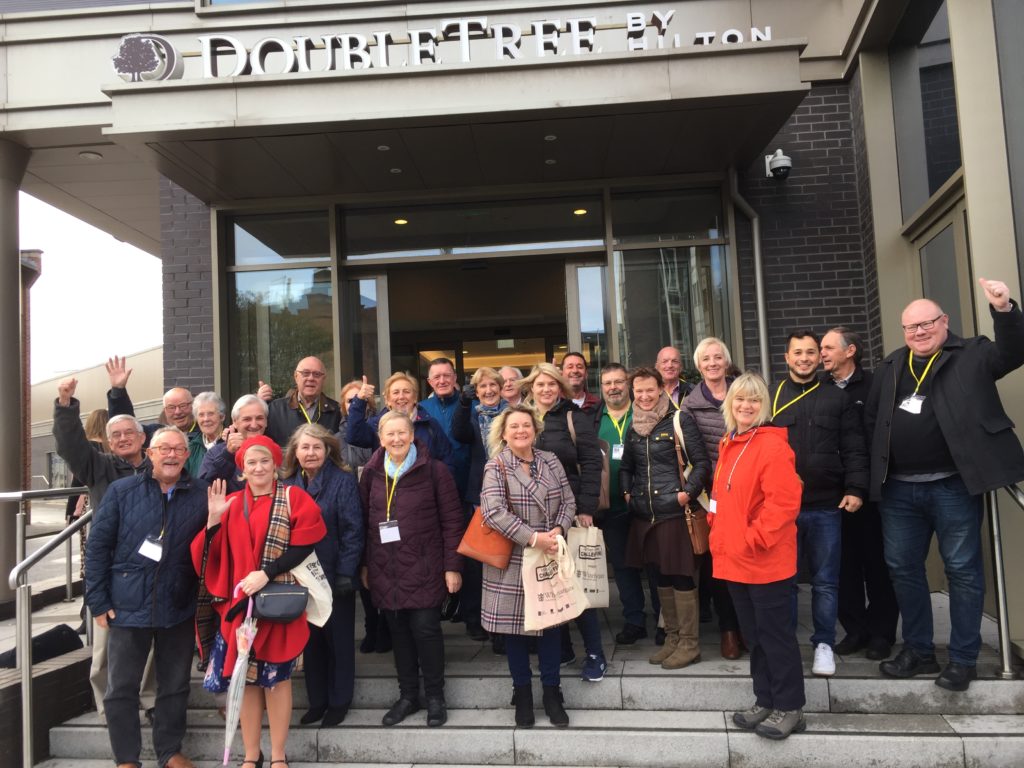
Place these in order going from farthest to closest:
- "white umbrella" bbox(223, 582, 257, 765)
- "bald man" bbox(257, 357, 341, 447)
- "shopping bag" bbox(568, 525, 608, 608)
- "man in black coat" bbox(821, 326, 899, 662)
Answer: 1. "bald man" bbox(257, 357, 341, 447)
2. "man in black coat" bbox(821, 326, 899, 662)
3. "shopping bag" bbox(568, 525, 608, 608)
4. "white umbrella" bbox(223, 582, 257, 765)

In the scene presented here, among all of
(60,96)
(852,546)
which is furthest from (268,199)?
(852,546)

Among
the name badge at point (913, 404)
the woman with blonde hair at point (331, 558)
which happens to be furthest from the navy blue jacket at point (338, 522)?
the name badge at point (913, 404)

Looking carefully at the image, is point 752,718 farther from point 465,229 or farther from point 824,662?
point 465,229

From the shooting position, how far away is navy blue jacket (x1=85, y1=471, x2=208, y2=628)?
12.6 ft

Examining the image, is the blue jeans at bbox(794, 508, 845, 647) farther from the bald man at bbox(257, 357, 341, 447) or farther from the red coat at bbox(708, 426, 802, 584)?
the bald man at bbox(257, 357, 341, 447)

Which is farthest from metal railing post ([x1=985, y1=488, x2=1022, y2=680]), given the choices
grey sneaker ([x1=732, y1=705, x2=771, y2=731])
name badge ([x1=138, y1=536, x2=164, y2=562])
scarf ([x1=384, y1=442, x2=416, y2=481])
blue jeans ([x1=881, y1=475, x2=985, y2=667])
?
name badge ([x1=138, y1=536, x2=164, y2=562])

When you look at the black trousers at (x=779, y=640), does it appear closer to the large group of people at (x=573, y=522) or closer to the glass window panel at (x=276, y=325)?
the large group of people at (x=573, y=522)

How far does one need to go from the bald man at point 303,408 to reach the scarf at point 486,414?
3.34 ft

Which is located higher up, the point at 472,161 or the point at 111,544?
the point at 472,161

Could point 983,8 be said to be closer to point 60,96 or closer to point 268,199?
point 268,199

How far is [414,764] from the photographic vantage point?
4.02 metres

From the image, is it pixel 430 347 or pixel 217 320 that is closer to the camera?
pixel 217 320

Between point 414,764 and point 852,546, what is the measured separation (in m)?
2.75

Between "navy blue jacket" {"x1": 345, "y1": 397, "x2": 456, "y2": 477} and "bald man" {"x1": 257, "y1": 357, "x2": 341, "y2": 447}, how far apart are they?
1.06 feet
